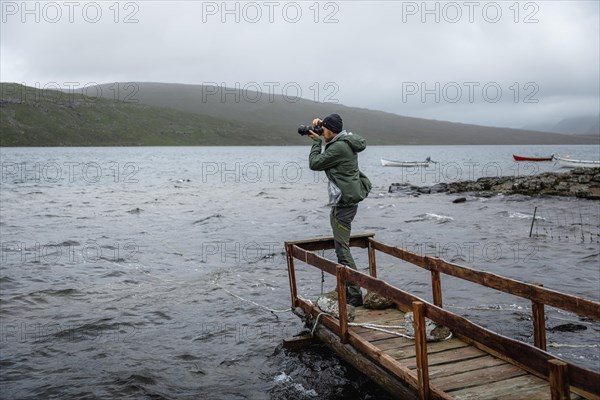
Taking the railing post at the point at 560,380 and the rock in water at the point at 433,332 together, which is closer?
the railing post at the point at 560,380

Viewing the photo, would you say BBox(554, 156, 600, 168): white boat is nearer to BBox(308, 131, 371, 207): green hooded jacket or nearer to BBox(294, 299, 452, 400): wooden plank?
BBox(308, 131, 371, 207): green hooded jacket

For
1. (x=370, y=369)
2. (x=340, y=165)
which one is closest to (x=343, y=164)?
(x=340, y=165)

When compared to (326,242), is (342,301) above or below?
below

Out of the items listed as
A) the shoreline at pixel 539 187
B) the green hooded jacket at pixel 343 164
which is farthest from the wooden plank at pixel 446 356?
the shoreline at pixel 539 187

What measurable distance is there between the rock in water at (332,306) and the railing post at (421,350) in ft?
9.66

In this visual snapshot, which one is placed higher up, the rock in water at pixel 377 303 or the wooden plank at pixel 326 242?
the wooden plank at pixel 326 242

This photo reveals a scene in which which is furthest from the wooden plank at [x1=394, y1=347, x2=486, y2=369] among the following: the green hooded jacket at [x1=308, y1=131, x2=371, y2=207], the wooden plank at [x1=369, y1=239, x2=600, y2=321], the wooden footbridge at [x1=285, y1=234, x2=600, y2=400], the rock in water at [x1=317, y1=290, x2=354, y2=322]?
the green hooded jacket at [x1=308, y1=131, x2=371, y2=207]

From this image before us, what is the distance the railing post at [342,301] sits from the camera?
8616 millimetres

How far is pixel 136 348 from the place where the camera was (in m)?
11.0

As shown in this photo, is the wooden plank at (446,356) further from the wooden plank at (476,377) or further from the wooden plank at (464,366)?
the wooden plank at (476,377)

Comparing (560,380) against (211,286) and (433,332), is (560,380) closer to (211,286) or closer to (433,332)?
(433,332)

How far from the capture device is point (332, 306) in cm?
979

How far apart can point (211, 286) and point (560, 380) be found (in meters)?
12.5

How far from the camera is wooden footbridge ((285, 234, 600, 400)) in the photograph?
506cm
